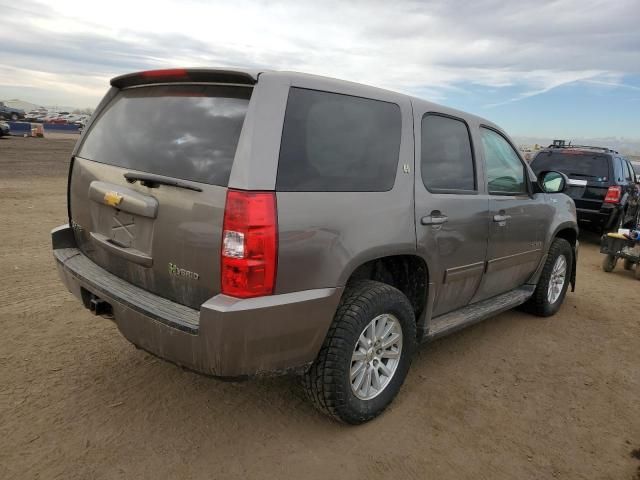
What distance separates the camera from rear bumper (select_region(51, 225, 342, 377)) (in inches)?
88.9

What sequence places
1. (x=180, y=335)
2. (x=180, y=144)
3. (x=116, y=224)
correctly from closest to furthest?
(x=180, y=335), (x=180, y=144), (x=116, y=224)

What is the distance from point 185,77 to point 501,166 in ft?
8.76

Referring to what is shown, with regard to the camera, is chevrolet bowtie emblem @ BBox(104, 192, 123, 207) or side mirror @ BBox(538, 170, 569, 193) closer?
chevrolet bowtie emblem @ BBox(104, 192, 123, 207)

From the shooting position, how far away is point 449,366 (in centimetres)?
381

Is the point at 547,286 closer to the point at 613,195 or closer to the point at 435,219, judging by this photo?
the point at 435,219

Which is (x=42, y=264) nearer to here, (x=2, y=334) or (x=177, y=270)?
(x=2, y=334)

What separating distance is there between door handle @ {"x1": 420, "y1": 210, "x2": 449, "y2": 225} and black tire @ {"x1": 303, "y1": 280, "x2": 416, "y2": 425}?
48 centimetres

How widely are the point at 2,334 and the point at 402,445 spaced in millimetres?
3049

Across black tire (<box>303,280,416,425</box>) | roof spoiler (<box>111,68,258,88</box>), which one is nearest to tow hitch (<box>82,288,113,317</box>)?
black tire (<box>303,280,416,425</box>)

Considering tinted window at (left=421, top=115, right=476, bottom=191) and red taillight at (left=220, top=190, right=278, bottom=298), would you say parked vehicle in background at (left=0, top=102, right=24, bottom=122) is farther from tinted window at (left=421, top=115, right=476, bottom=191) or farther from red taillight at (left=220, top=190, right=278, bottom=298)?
red taillight at (left=220, top=190, right=278, bottom=298)

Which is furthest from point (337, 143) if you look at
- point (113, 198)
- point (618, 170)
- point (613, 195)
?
point (618, 170)

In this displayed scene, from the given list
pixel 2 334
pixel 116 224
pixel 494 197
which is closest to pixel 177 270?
pixel 116 224

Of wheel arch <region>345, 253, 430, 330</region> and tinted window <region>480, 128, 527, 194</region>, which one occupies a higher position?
tinted window <region>480, 128, 527, 194</region>

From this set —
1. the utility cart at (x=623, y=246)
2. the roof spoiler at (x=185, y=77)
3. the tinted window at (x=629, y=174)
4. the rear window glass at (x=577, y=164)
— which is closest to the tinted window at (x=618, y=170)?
the rear window glass at (x=577, y=164)
